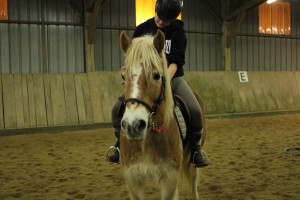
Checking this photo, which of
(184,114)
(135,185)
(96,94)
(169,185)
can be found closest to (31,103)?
(96,94)

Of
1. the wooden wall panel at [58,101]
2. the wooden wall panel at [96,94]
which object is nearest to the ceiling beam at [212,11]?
the wooden wall panel at [96,94]

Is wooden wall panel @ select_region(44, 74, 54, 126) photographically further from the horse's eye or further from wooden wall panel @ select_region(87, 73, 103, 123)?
the horse's eye

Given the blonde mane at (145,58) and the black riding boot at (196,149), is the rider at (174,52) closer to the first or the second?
the black riding boot at (196,149)

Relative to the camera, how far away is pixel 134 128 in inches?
57.6

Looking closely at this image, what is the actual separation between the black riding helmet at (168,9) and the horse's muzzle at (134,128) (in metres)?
1.04

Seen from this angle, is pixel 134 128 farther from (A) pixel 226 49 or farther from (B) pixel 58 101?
(A) pixel 226 49

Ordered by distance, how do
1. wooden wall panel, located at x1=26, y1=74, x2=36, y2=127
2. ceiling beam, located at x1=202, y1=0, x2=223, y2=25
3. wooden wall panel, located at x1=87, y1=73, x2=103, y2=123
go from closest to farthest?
wooden wall panel, located at x1=26, y1=74, x2=36, y2=127
wooden wall panel, located at x1=87, y1=73, x2=103, y2=123
ceiling beam, located at x1=202, y1=0, x2=223, y2=25

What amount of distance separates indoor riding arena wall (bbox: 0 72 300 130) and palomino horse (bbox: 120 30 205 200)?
5781 millimetres

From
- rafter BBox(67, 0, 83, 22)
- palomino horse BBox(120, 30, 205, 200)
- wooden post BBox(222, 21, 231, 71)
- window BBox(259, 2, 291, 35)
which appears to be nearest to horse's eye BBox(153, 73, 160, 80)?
palomino horse BBox(120, 30, 205, 200)

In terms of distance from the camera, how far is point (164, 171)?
6.34ft

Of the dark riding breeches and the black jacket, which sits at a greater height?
the black jacket

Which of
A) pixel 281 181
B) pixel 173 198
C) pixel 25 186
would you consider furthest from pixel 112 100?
pixel 173 198

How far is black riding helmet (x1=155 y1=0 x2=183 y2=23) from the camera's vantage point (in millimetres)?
2107

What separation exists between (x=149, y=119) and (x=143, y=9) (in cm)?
1008
